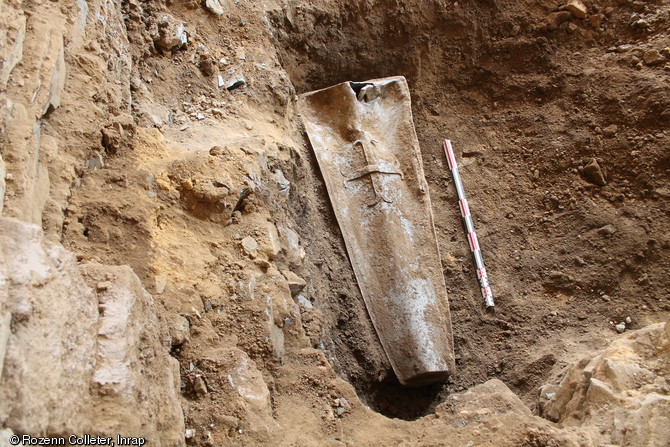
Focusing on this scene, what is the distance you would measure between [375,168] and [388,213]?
0.36 m

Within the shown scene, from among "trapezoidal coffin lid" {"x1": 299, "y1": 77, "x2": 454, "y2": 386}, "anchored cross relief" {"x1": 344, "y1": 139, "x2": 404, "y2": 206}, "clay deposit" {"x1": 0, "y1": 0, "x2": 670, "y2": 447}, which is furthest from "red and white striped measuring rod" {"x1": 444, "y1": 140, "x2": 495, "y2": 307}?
"anchored cross relief" {"x1": 344, "y1": 139, "x2": 404, "y2": 206}

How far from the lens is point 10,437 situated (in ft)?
4.28

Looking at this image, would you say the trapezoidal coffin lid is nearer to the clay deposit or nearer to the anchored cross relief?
the anchored cross relief

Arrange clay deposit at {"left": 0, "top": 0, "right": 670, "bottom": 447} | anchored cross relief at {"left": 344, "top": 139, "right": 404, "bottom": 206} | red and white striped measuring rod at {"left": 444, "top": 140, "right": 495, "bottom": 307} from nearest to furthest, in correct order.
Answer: clay deposit at {"left": 0, "top": 0, "right": 670, "bottom": 447}
red and white striped measuring rod at {"left": 444, "top": 140, "right": 495, "bottom": 307}
anchored cross relief at {"left": 344, "top": 139, "right": 404, "bottom": 206}

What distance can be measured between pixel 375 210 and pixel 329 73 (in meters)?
1.34

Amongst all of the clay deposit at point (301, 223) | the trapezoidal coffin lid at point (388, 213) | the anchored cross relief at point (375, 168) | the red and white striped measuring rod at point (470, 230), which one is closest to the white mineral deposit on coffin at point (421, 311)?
the trapezoidal coffin lid at point (388, 213)

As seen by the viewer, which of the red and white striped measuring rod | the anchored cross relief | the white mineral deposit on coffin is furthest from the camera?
the anchored cross relief

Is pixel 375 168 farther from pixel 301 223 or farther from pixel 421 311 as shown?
pixel 421 311

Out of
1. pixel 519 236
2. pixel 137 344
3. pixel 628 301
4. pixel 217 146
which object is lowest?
pixel 628 301

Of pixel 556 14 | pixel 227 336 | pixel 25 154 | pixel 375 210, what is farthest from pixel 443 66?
pixel 25 154

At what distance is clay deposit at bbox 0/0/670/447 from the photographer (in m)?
1.91

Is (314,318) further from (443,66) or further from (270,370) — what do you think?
(443,66)

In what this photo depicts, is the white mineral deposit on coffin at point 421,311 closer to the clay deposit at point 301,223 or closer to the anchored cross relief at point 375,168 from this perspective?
the clay deposit at point 301,223

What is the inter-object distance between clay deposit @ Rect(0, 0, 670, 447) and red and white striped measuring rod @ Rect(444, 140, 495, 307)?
2.6 inches
